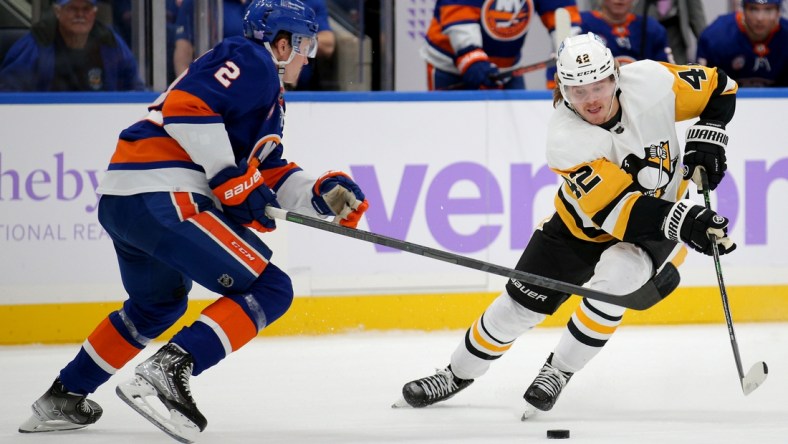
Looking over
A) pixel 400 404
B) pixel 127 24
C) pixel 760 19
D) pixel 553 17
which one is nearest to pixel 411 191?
pixel 553 17

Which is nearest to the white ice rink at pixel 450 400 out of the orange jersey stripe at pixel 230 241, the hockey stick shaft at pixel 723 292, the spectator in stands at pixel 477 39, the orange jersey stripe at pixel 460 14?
the hockey stick shaft at pixel 723 292

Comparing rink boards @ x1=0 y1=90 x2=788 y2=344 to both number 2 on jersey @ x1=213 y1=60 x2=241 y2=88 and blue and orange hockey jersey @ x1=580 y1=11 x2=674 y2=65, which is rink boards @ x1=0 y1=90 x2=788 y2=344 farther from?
number 2 on jersey @ x1=213 y1=60 x2=241 y2=88

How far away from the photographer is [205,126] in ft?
9.43

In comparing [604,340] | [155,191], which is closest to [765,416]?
[604,340]

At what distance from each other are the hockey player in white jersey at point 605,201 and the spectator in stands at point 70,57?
1.91 meters

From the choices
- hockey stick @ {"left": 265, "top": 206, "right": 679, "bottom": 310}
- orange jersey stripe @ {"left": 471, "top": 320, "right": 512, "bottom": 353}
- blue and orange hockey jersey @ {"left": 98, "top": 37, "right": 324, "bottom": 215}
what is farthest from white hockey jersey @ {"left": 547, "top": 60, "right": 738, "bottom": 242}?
blue and orange hockey jersey @ {"left": 98, "top": 37, "right": 324, "bottom": 215}

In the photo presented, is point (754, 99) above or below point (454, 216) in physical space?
above

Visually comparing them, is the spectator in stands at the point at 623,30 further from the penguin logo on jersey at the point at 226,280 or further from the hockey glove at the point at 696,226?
the penguin logo on jersey at the point at 226,280

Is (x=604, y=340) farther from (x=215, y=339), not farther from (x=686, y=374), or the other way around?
(x=215, y=339)

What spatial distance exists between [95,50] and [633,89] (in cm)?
230

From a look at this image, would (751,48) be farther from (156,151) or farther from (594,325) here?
(156,151)

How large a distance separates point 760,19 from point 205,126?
10.9 ft

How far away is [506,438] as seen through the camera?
122 inches

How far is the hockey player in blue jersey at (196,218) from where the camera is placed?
289 cm
